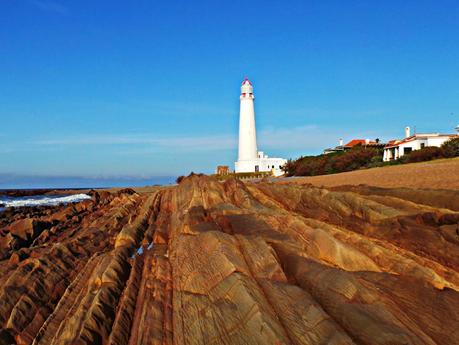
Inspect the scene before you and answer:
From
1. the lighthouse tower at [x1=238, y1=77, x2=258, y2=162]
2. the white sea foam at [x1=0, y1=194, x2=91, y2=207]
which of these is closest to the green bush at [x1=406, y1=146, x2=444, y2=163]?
the lighthouse tower at [x1=238, y1=77, x2=258, y2=162]

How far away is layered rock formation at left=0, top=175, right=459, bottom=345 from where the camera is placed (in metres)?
4.96

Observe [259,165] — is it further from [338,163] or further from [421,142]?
[421,142]

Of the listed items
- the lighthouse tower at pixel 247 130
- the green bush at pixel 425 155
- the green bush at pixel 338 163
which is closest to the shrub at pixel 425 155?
the green bush at pixel 425 155

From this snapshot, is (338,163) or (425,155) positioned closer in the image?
(425,155)

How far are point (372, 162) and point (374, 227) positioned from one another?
52.1 meters

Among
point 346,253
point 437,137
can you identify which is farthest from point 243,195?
point 437,137

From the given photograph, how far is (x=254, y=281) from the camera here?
5.75 m

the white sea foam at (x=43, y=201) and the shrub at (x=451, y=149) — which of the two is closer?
the white sea foam at (x=43, y=201)

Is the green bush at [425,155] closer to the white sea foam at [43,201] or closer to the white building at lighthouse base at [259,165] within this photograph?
the white building at lighthouse base at [259,165]

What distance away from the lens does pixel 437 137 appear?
197 ft

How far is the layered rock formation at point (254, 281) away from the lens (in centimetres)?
496

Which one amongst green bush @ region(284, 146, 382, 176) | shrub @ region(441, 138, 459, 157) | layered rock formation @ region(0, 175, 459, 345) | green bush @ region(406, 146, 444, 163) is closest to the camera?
layered rock formation @ region(0, 175, 459, 345)

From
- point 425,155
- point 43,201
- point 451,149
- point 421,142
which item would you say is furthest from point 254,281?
point 421,142

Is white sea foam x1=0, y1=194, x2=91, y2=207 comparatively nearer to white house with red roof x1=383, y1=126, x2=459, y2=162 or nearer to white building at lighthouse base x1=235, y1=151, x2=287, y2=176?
white building at lighthouse base x1=235, y1=151, x2=287, y2=176
